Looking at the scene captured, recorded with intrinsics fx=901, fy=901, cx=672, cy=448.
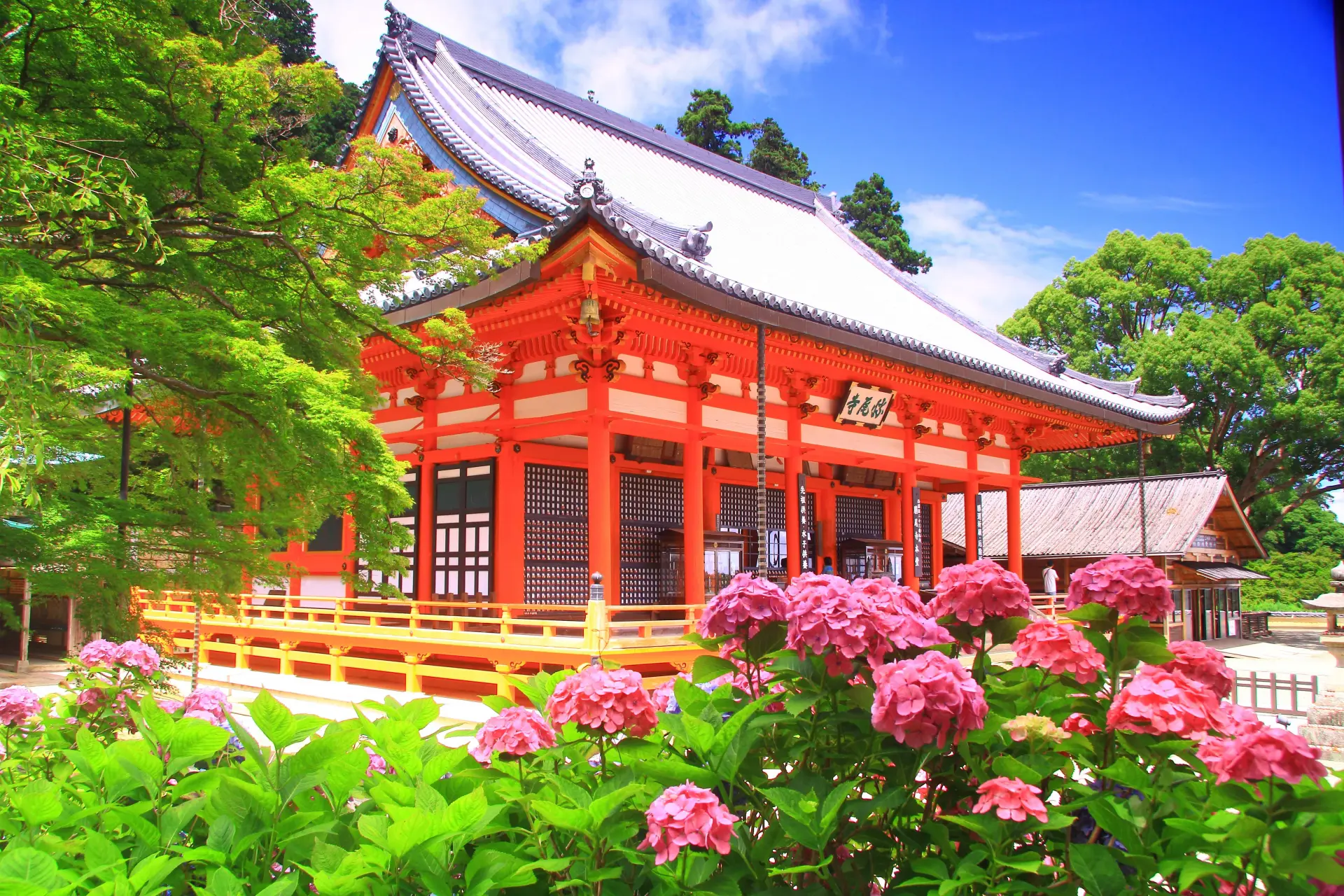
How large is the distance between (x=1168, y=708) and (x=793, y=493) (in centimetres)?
1214

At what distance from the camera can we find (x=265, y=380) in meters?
5.09

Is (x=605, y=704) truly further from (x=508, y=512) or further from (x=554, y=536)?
(x=554, y=536)

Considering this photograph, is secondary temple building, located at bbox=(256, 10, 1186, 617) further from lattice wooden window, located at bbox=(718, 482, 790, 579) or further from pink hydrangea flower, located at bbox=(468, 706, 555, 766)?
pink hydrangea flower, located at bbox=(468, 706, 555, 766)

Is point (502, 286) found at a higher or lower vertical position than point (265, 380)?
higher

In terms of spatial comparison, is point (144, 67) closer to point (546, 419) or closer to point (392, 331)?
point (392, 331)

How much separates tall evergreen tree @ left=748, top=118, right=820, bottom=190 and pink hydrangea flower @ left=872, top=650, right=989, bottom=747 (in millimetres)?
40576

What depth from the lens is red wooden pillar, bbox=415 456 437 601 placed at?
1313cm

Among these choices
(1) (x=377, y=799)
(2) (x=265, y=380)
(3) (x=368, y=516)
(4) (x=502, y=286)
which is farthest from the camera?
(4) (x=502, y=286)

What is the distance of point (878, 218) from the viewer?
41.3m

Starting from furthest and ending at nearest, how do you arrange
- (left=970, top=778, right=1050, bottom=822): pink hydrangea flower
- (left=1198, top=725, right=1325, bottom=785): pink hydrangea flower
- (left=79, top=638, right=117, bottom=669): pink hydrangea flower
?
(left=79, top=638, right=117, bottom=669): pink hydrangea flower, (left=970, top=778, right=1050, bottom=822): pink hydrangea flower, (left=1198, top=725, right=1325, bottom=785): pink hydrangea flower

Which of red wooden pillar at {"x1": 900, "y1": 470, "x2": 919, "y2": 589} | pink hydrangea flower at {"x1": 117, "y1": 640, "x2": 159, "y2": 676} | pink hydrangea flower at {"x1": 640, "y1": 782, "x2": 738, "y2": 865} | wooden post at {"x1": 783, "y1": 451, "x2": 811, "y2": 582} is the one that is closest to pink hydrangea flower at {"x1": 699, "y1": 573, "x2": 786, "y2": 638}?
pink hydrangea flower at {"x1": 640, "y1": 782, "x2": 738, "y2": 865}

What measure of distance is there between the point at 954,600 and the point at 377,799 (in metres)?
1.50

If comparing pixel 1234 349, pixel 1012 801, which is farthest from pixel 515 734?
pixel 1234 349

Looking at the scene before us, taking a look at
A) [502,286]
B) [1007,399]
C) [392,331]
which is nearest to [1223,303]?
[1007,399]
